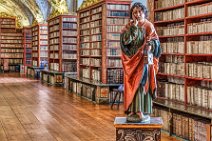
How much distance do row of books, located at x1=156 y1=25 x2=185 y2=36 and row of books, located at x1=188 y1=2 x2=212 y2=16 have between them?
0.40 m

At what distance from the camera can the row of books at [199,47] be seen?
7.07 meters

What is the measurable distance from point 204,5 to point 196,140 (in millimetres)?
2399

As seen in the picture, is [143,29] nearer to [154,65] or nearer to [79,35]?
[154,65]

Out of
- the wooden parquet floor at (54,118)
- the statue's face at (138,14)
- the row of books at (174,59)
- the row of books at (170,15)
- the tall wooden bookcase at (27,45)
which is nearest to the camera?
the statue's face at (138,14)

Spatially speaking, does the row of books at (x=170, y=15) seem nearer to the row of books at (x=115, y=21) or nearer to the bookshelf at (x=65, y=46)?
the row of books at (x=115, y=21)

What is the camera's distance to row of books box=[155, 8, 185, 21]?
8039 millimetres

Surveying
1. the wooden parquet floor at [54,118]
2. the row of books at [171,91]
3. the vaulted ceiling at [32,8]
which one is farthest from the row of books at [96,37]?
the vaulted ceiling at [32,8]

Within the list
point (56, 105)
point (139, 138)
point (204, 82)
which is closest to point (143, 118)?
point (139, 138)

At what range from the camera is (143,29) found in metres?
4.58

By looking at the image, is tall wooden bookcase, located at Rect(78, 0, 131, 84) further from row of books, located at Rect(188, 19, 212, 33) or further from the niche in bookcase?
row of books, located at Rect(188, 19, 212, 33)

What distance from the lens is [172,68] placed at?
8281mm

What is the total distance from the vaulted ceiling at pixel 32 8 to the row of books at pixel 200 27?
11218 mm

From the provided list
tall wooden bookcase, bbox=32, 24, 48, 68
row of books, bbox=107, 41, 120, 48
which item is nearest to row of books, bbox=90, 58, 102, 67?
row of books, bbox=107, 41, 120, 48

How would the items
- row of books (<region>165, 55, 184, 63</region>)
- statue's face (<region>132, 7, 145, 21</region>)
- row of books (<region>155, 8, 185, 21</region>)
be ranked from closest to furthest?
statue's face (<region>132, 7, 145, 21</region>), row of books (<region>155, 8, 185, 21</region>), row of books (<region>165, 55, 184, 63</region>)
